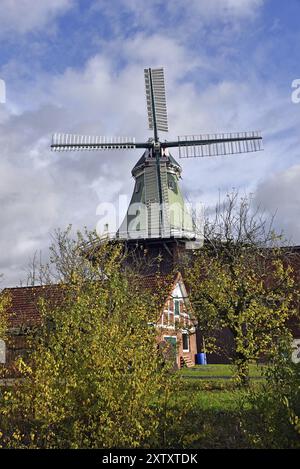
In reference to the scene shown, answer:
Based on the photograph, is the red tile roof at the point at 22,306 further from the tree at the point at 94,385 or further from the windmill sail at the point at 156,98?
the windmill sail at the point at 156,98

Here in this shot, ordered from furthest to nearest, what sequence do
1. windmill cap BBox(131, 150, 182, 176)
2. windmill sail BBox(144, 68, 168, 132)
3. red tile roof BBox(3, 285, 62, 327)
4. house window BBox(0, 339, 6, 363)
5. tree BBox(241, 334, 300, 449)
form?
windmill sail BBox(144, 68, 168, 132) → windmill cap BBox(131, 150, 182, 176) → red tile roof BBox(3, 285, 62, 327) → house window BBox(0, 339, 6, 363) → tree BBox(241, 334, 300, 449)

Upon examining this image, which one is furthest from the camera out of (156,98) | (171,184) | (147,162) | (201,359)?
(156,98)

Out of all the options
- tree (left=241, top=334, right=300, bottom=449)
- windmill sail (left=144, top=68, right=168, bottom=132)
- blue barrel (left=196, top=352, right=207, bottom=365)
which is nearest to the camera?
tree (left=241, top=334, right=300, bottom=449)

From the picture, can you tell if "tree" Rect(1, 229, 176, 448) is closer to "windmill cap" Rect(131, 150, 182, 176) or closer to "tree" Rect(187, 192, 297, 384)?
"tree" Rect(187, 192, 297, 384)

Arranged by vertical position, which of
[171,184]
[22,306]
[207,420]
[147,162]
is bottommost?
[207,420]

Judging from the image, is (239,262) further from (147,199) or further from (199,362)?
(147,199)

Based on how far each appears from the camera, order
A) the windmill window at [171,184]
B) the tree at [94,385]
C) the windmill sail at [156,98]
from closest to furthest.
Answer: the tree at [94,385] < the windmill window at [171,184] < the windmill sail at [156,98]

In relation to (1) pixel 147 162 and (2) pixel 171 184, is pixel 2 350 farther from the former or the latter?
(2) pixel 171 184

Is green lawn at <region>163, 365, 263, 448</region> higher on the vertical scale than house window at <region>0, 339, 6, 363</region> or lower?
lower

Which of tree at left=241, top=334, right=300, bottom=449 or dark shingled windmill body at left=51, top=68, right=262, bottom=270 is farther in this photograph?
dark shingled windmill body at left=51, top=68, right=262, bottom=270

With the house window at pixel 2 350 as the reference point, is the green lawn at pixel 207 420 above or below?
below

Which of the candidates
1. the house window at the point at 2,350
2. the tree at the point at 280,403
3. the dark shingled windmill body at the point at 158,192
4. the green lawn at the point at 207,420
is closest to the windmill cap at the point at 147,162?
the dark shingled windmill body at the point at 158,192

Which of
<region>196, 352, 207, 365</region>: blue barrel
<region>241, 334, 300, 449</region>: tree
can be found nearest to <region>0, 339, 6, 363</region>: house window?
<region>196, 352, 207, 365</region>: blue barrel

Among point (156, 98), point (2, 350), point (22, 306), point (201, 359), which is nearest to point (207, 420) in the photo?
point (2, 350)
